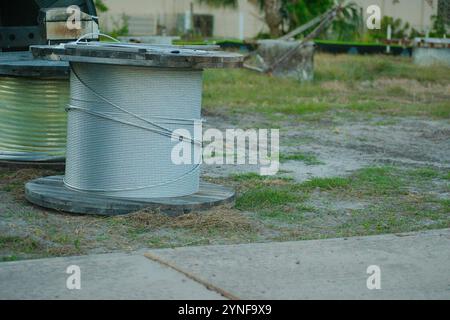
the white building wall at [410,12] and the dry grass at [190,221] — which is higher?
the white building wall at [410,12]

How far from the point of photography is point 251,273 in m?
5.23

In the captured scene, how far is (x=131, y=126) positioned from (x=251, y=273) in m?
1.98

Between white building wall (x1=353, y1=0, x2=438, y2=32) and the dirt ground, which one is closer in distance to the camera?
the dirt ground

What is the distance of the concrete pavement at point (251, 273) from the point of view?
15.9 ft

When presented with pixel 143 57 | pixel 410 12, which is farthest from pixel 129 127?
pixel 410 12

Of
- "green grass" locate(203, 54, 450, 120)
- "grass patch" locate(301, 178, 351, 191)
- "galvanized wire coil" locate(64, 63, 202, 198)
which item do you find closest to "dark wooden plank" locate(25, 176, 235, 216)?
"galvanized wire coil" locate(64, 63, 202, 198)

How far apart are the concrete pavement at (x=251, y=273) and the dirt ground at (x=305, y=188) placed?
0.40 meters

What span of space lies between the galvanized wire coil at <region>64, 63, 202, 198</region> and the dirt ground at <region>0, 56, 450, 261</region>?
0.37m

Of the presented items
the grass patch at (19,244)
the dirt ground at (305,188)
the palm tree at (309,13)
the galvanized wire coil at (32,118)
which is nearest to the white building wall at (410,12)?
the palm tree at (309,13)

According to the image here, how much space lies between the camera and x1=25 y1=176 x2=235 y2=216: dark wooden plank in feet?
22.0

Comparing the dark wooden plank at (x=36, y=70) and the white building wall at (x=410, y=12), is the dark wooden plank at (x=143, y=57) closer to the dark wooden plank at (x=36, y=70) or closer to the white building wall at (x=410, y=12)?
the dark wooden plank at (x=36, y=70)

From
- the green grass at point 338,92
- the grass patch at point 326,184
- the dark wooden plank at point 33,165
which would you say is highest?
the green grass at point 338,92

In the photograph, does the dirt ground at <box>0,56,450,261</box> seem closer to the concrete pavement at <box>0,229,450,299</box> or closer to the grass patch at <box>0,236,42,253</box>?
the grass patch at <box>0,236,42,253</box>
